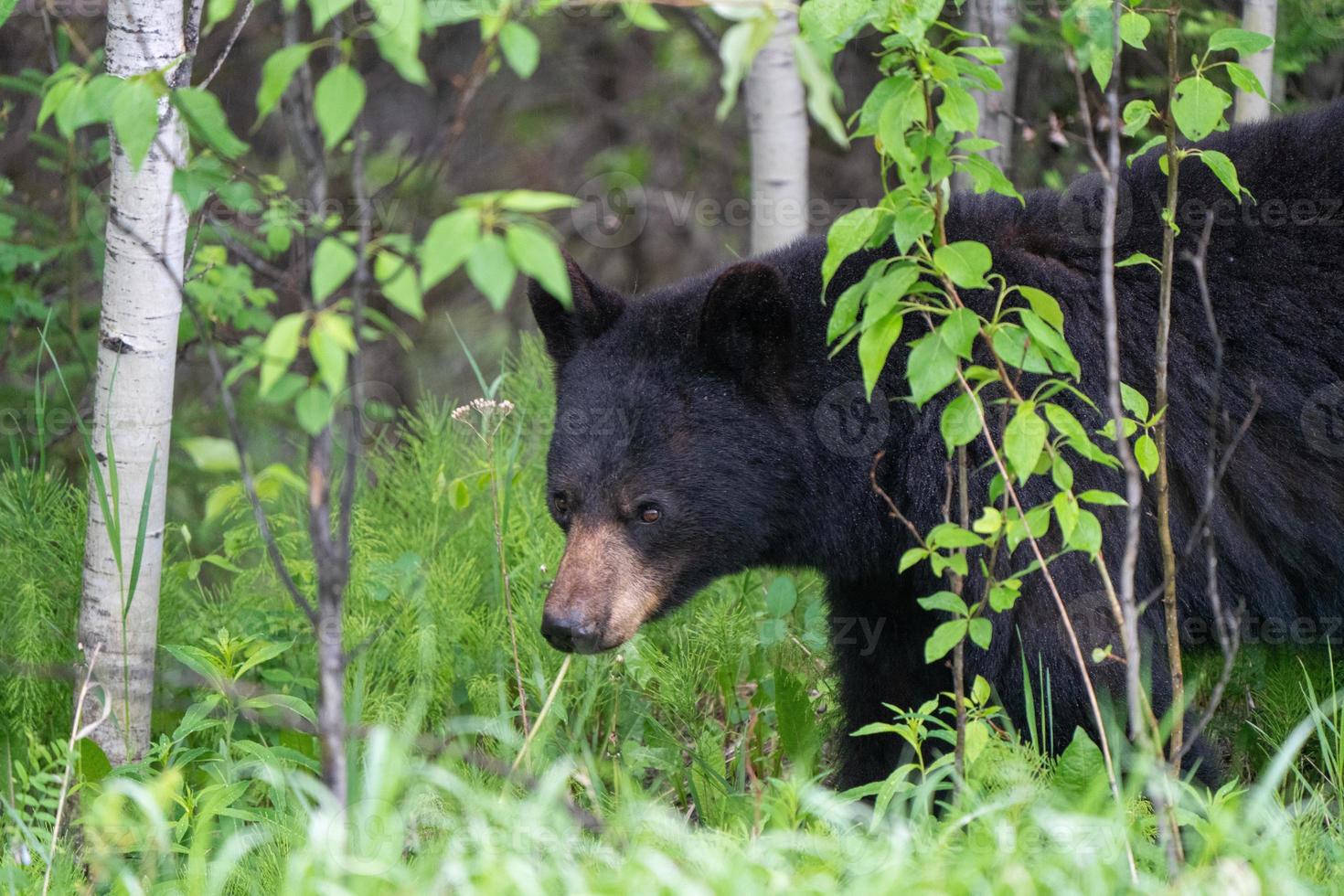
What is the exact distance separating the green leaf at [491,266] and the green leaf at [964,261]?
3.61 ft

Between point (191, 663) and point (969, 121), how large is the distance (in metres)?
2.16

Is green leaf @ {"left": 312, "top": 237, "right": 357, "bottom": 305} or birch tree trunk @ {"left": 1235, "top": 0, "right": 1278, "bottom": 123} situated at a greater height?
birch tree trunk @ {"left": 1235, "top": 0, "right": 1278, "bottom": 123}

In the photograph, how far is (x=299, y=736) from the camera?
3645mm

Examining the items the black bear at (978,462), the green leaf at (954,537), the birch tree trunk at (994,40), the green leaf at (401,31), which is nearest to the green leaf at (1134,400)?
the green leaf at (954,537)

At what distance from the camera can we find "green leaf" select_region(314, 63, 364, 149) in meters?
1.69

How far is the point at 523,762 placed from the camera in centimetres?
327

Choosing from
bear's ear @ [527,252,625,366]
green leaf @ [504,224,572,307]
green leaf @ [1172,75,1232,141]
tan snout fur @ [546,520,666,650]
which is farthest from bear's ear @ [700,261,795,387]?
green leaf @ [504,224,572,307]

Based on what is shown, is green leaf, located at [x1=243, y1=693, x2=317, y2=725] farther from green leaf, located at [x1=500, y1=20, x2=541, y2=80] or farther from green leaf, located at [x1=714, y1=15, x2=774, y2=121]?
green leaf, located at [x1=714, y1=15, x2=774, y2=121]

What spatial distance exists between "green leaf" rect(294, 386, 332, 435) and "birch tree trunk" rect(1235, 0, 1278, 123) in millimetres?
2949

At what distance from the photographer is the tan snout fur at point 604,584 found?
10.9ft

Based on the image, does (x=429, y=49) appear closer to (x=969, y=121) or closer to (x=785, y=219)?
(x=785, y=219)

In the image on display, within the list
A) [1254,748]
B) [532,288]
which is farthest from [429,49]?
[1254,748]

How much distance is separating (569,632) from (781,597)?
908 millimetres

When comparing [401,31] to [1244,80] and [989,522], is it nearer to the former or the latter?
[989,522]
